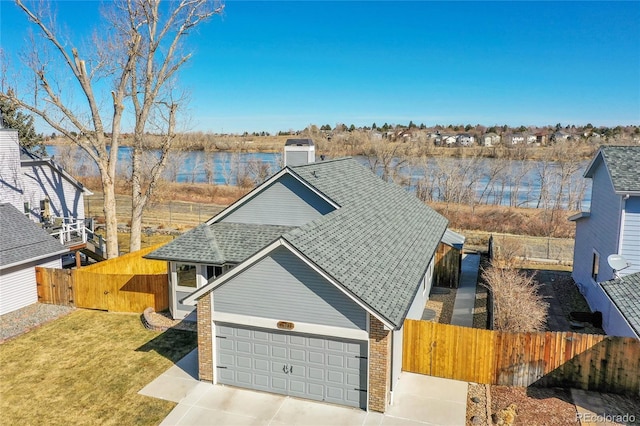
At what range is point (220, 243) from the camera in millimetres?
18688

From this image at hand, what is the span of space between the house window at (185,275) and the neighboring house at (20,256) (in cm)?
709

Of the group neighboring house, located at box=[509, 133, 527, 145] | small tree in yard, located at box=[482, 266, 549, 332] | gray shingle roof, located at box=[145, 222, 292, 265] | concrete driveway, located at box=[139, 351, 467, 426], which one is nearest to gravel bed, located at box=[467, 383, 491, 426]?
concrete driveway, located at box=[139, 351, 467, 426]

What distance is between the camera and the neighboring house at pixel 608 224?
57.2 feet

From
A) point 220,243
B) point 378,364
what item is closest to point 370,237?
point 378,364

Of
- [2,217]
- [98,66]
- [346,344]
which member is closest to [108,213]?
[2,217]

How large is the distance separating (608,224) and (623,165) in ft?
7.74

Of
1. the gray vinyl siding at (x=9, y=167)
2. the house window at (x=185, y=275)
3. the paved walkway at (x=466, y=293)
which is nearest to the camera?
the house window at (x=185, y=275)

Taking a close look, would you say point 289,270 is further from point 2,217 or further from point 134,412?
point 2,217

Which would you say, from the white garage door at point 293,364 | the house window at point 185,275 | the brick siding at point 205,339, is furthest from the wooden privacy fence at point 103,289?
the white garage door at point 293,364

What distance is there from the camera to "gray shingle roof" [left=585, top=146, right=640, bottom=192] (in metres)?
17.3

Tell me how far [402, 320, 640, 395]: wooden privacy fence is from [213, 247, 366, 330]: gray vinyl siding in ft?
10.2

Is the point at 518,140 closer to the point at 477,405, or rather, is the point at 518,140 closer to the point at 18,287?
the point at 477,405

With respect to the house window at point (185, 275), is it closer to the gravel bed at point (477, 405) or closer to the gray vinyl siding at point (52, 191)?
the gravel bed at point (477, 405)

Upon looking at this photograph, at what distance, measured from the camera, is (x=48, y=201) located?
96.1 ft
